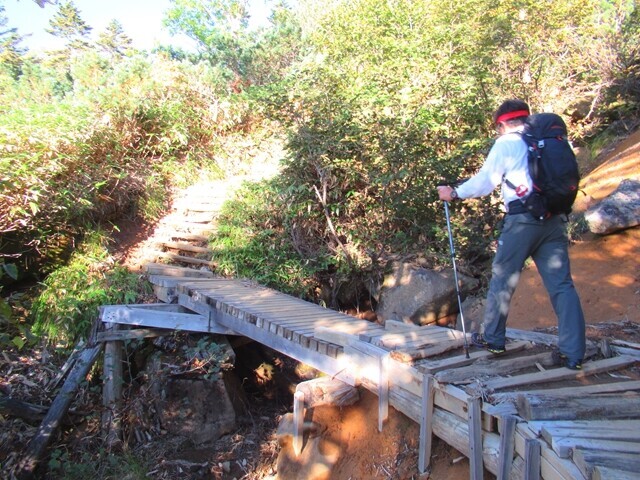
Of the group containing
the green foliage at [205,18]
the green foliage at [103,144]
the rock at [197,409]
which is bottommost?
the rock at [197,409]

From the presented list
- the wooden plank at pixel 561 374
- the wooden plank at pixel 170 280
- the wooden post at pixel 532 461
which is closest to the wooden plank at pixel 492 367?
the wooden plank at pixel 561 374

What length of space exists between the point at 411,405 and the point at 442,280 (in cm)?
336

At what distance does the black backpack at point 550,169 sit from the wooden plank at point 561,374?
3.18ft

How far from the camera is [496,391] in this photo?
8.61ft

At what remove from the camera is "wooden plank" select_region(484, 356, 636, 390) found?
268 centimetres

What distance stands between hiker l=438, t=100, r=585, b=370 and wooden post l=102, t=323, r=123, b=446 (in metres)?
4.37

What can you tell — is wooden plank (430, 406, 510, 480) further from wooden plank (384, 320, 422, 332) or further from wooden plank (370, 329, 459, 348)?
wooden plank (384, 320, 422, 332)

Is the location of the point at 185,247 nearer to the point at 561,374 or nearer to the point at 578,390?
the point at 561,374

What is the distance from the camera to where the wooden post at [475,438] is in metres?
2.48

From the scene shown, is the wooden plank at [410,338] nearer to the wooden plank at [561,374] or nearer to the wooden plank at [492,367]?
the wooden plank at [492,367]

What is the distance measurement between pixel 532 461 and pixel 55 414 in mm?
5108

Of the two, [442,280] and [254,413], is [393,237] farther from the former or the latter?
[254,413]

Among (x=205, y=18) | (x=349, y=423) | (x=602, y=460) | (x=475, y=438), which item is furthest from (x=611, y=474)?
(x=205, y=18)

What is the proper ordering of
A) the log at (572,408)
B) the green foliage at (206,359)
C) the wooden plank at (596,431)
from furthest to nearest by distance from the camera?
the green foliage at (206,359) → the log at (572,408) → the wooden plank at (596,431)
